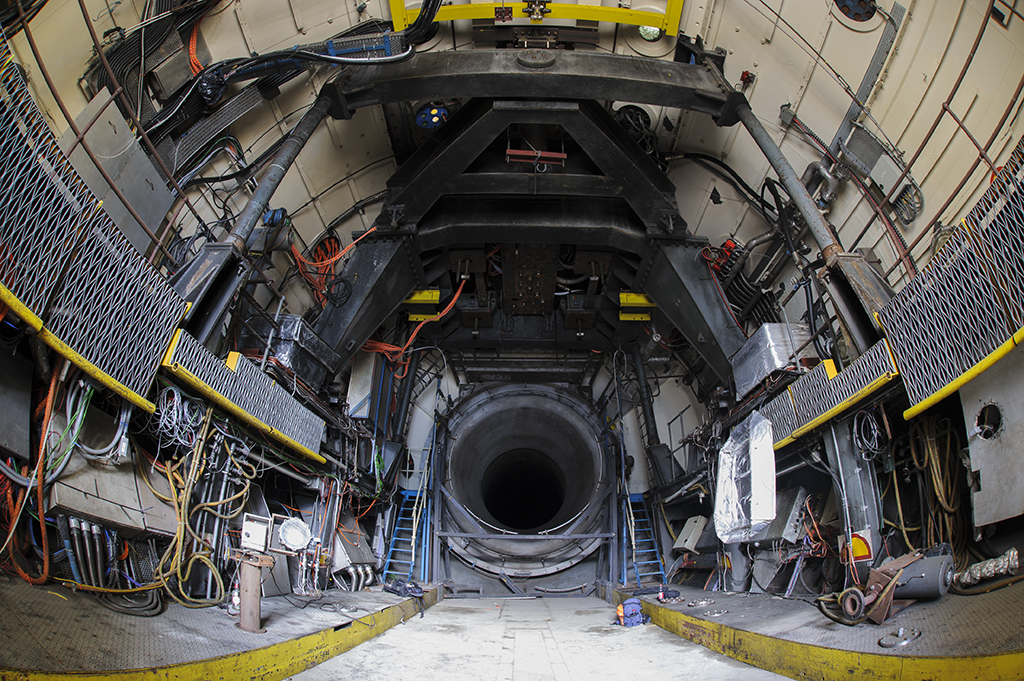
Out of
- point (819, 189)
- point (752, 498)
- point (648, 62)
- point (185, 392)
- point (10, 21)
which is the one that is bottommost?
point (752, 498)

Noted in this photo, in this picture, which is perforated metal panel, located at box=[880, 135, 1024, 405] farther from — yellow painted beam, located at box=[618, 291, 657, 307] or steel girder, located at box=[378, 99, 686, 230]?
yellow painted beam, located at box=[618, 291, 657, 307]

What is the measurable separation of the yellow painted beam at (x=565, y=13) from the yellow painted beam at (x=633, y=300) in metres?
2.91

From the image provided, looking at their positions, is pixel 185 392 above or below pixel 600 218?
below

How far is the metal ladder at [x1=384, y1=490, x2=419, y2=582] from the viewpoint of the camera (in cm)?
643

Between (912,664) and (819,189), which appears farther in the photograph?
(819,189)

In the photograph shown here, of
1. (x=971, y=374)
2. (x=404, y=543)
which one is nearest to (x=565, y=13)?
(x=971, y=374)

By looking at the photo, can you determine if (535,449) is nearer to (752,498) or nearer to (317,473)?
(317,473)

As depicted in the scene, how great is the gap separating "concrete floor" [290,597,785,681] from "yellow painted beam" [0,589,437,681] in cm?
8

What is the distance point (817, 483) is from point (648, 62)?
12.7 ft

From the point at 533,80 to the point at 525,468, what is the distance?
7694mm

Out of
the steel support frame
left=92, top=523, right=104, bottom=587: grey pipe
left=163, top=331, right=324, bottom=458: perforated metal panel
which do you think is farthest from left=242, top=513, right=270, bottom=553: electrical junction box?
the steel support frame

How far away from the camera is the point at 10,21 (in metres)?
2.82

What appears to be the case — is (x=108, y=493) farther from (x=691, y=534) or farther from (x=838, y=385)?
(x=691, y=534)

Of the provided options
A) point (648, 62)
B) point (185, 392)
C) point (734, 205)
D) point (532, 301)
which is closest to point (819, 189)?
point (734, 205)
